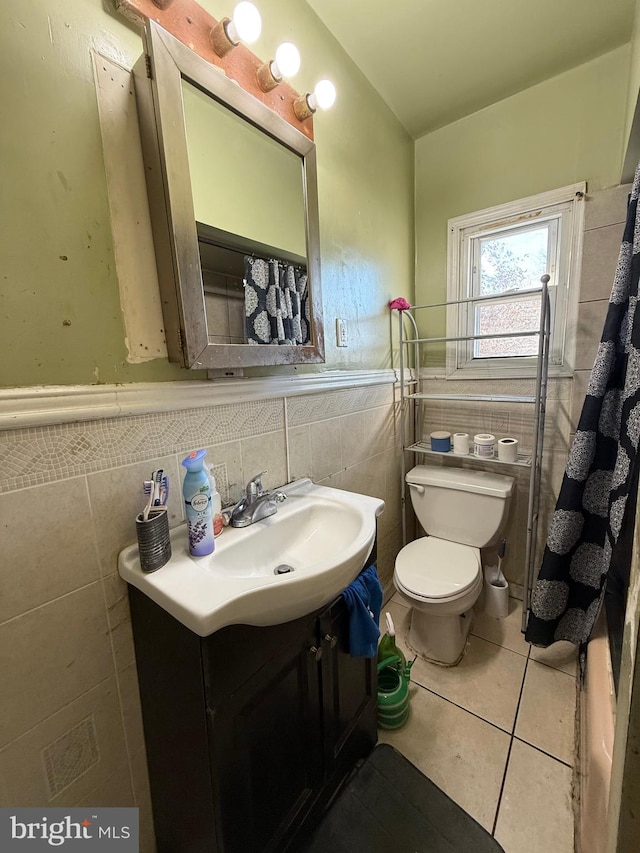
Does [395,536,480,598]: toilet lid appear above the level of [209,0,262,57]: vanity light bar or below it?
below

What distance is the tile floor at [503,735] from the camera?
39.8 inches

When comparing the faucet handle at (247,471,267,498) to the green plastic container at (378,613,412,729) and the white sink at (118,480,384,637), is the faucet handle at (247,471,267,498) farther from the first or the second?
the green plastic container at (378,613,412,729)

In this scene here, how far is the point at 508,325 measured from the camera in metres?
1.79

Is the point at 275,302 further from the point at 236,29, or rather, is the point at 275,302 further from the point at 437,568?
the point at 437,568

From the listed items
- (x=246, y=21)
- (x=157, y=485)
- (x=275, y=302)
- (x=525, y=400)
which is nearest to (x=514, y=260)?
(x=525, y=400)

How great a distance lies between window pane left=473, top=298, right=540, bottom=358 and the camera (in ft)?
5.63

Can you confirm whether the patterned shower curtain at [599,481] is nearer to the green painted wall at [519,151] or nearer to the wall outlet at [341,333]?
the green painted wall at [519,151]

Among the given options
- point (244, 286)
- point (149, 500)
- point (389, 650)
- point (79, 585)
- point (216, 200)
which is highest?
point (216, 200)

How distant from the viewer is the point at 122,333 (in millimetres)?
779

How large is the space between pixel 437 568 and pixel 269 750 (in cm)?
96

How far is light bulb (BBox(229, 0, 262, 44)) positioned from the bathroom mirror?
10 cm

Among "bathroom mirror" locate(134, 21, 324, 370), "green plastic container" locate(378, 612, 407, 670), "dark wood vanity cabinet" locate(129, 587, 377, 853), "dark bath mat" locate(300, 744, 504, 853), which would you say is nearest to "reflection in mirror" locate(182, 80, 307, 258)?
"bathroom mirror" locate(134, 21, 324, 370)

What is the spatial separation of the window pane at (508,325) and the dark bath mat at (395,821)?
71.0 inches

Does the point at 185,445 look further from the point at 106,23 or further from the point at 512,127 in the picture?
the point at 512,127
